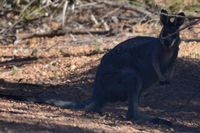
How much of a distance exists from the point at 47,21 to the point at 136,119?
24.1 ft

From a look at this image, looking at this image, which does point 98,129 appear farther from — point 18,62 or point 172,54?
point 18,62

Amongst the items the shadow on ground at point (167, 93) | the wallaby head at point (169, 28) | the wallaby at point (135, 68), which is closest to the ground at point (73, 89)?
the shadow on ground at point (167, 93)

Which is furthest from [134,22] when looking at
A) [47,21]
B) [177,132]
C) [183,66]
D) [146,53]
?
A: [177,132]

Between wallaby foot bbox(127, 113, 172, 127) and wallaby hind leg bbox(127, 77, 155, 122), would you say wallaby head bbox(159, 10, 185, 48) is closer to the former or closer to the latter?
wallaby hind leg bbox(127, 77, 155, 122)

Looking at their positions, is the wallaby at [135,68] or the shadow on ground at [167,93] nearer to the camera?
the wallaby at [135,68]

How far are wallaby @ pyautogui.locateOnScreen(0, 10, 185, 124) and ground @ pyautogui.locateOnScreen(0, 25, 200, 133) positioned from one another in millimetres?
258

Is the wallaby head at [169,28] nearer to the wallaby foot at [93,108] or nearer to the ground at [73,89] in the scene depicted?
the ground at [73,89]

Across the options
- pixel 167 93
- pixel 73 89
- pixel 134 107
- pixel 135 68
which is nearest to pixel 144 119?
pixel 134 107

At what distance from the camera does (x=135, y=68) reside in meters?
6.88

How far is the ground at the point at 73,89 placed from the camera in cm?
582

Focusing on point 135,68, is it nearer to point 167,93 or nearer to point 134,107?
point 134,107

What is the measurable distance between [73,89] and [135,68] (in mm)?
2132

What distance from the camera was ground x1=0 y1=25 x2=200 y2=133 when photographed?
582 cm

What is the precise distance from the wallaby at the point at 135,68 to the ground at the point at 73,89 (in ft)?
0.85
